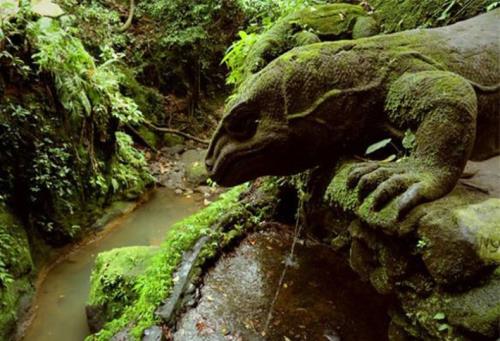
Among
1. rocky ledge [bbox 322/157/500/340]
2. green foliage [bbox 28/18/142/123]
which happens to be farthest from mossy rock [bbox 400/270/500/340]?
green foliage [bbox 28/18/142/123]

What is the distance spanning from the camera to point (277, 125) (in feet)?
9.13

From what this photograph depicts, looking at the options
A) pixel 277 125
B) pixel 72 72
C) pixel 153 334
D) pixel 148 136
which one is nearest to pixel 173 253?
pixel 153 334

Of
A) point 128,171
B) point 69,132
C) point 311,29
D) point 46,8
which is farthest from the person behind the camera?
point 128,171

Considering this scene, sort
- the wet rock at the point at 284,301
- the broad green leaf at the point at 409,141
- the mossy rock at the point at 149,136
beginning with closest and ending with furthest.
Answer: the broad green leaf at the point at 409,141 < the wet rock at the point at 284,301 < the mossy rock at the point at 149,136

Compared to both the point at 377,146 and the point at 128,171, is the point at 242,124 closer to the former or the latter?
the point at 377,146

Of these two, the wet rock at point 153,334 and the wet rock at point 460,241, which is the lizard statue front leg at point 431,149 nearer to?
the wet rock at point 460,241

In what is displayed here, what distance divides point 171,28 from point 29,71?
18.2ft

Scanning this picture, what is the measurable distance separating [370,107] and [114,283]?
10.2 ft

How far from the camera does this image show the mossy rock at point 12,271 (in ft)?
14.6

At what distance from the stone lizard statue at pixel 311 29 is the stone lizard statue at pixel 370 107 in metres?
1.15

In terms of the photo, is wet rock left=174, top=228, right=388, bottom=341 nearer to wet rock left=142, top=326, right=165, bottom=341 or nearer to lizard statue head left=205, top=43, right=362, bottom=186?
wet rock left=142, top=326, right=165, bottom=341

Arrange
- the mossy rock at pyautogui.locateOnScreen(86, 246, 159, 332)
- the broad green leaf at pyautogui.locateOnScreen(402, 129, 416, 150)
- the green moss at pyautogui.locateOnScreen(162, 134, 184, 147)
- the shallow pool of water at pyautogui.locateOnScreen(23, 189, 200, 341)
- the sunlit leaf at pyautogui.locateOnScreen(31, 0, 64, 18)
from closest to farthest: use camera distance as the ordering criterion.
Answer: the broad green leaf at pyautogui.locateOnScreen(402, 129, 416, 150), the mossy rock at pyautogui.locateOnScreen(86, 246, 159, 332), the shallow pool of water at pyautogui.locateOnScreen(23, 189, 200, 341), the sunlit leaf at pyautogui.locateOnScreen(31, 0, 64, 18), the green moss at pyautogui.locateOnScreen(162, 134, 184, 147)

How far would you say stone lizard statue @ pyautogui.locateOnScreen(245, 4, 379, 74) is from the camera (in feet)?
13.2

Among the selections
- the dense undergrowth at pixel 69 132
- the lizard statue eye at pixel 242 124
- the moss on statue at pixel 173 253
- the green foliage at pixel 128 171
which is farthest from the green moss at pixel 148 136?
the lizard statue eye at pixel 242 124
